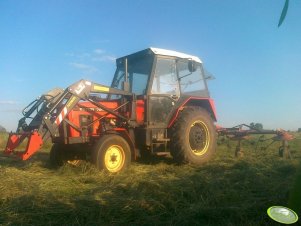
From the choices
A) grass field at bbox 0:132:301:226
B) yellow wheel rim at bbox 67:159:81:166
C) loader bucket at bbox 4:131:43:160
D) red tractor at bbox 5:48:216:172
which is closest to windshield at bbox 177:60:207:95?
red tractor at bbox 5:48:216:172

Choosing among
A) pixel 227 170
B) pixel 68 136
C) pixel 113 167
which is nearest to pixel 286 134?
pixel 227 170

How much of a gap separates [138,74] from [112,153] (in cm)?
208

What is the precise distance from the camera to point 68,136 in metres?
6.69

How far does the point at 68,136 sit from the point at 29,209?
9.61ft

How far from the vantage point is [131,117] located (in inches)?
286

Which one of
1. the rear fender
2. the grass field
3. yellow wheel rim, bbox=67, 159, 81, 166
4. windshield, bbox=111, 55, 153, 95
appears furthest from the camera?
the rear fender

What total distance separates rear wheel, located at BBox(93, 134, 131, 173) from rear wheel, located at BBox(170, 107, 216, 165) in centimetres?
114

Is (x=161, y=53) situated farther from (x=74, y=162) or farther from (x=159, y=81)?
(x=74, y=162)

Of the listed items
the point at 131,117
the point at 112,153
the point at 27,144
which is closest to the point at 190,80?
the point at 131,117

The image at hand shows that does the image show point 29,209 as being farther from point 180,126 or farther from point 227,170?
point 180,126

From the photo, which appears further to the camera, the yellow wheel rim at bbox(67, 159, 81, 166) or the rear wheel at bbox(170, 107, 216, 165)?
the rear wheel at bbox(170, 107, 216, 165)

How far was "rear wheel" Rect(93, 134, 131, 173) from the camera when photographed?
6.16 m

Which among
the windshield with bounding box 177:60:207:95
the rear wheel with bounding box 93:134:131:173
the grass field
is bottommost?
the grass field

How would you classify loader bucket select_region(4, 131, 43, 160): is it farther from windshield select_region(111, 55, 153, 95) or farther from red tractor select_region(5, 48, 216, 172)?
windshield select_region(111, 55, 153, 95)
